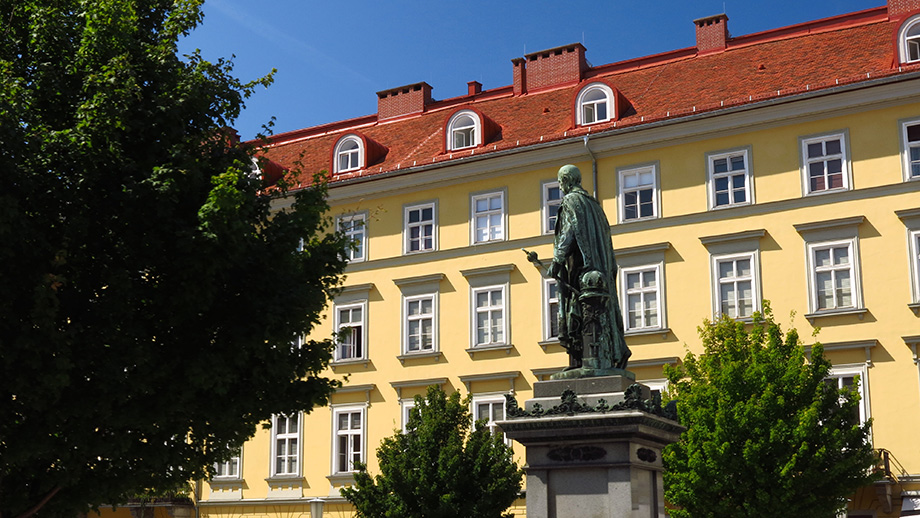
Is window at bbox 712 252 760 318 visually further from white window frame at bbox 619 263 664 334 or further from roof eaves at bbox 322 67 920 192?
roof eaves at bbox 322 67 920 192

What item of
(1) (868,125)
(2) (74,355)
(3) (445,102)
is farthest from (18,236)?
(3) (445,102)

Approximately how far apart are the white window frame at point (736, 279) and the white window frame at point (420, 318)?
797 centimetres

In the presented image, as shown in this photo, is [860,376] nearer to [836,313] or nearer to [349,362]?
[836,313]

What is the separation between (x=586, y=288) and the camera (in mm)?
11391

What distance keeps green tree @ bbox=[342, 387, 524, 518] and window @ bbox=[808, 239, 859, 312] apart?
8501 millimetres

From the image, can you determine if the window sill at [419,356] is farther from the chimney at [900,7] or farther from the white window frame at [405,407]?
the chimney at [900,7]

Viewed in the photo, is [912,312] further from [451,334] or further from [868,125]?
[451,334]

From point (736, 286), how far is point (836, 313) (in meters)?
2.53

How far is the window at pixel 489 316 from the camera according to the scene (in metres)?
32.2

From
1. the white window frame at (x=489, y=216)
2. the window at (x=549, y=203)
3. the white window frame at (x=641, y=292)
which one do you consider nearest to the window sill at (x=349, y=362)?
the white window frame at (x=489, y=216)

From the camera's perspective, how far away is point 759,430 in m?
23.6

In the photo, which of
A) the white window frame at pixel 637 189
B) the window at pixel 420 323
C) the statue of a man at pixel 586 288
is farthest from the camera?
the window at pixel 420 323

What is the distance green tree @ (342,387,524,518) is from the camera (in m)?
25.2

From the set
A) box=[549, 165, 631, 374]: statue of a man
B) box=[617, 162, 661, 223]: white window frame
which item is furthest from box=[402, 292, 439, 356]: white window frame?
box=[549, 165, 631, 374]: statue of a man
